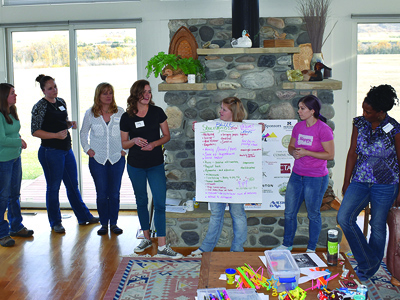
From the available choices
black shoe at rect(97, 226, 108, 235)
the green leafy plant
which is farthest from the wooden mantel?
black shoe at rect(97, 226, 108, 235)

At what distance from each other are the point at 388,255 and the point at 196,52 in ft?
7.75

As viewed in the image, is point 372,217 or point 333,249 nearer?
point 333,249

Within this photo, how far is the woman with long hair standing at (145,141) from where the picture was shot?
382 centimetres

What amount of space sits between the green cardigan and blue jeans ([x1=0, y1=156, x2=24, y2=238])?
6cm

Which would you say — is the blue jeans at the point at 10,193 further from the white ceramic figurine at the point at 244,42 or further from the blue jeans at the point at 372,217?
the blue jeans at the point at 372,217

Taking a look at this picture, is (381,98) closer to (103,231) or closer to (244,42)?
(244,42)

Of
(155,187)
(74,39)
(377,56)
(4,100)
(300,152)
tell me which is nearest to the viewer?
(300,152)

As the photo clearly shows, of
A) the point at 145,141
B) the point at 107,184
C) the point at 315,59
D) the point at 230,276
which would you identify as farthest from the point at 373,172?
the point at 107,184

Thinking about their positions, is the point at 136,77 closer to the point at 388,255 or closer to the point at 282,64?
the point at 282,64

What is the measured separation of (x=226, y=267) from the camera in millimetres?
2777

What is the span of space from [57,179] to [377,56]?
11.9 feet

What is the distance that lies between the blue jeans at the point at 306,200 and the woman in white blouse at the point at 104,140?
1.67m

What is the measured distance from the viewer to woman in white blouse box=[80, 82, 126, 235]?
14.4ft

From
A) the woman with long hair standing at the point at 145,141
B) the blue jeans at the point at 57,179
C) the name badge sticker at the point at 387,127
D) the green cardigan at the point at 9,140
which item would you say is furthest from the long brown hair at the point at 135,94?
the name badge sticker at the point at 387,127
